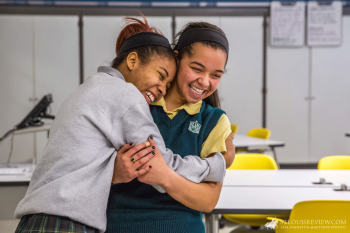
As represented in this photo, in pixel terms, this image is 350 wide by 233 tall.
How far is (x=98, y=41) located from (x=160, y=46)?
474cm

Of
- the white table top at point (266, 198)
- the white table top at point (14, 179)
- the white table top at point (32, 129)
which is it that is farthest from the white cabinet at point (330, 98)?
the white table top at point (14, 179)

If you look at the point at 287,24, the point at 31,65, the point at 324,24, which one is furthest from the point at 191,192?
the point at 324,24

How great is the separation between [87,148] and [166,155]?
230 millimetres

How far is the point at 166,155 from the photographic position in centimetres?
89

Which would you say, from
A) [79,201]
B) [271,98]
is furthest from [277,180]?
[271,98]

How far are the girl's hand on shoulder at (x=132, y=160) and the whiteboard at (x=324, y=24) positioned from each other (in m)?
5.52

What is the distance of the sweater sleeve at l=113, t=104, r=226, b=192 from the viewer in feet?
2.69

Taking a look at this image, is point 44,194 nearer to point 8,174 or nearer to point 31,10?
point 8,174

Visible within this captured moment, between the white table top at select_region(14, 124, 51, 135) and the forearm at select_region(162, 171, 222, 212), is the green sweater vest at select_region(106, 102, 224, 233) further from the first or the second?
the white table top at select_region(14, 124, 51, 135)

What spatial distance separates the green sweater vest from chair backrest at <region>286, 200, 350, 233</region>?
0.60 metres

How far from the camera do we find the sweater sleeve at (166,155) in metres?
0.82

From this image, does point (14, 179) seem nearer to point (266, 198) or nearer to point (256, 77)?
point (266, 198)

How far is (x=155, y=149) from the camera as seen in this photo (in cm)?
85

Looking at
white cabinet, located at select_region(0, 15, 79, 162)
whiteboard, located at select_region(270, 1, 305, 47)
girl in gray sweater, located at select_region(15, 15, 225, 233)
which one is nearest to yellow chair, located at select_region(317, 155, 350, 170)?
girl in gray sweater, located at select_region(15, 15, 225, 233)
